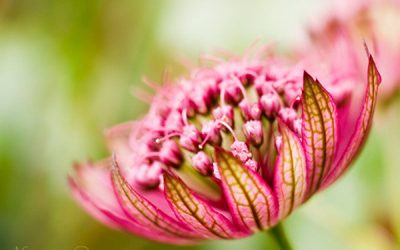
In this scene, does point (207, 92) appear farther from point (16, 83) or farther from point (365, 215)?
point (16, 83)

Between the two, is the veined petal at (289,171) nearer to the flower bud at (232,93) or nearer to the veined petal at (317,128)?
the veined petal at (317,128)

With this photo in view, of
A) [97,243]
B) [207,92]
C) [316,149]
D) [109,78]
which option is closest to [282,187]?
[316,149]

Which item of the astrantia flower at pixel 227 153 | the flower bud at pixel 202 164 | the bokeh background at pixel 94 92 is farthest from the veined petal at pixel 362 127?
the bokeh background at pixel 94 92

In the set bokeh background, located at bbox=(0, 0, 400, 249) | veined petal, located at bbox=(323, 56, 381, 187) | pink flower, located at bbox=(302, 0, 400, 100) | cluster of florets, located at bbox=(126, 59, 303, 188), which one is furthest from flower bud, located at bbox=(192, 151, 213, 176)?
bokeh background, located at bbox=(0, 0, 400, 249)

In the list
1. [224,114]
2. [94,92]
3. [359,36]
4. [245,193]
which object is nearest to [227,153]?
[245,193]

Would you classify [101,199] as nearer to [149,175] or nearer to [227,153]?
[149,175]

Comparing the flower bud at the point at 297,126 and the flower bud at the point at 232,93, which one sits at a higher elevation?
the flower bud at the point at 232,93
